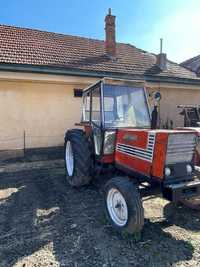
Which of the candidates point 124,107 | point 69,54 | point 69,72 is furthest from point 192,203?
point 69,54

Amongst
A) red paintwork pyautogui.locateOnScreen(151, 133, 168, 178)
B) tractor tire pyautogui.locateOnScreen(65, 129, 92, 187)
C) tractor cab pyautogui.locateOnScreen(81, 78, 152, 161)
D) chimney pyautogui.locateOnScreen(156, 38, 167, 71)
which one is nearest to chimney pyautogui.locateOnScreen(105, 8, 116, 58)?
chimney pyautogui.locateOnScreen(156, 38, 167, 71)

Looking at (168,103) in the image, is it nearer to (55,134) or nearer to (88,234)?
(55,134)

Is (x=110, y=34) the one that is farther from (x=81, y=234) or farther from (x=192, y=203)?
(x=81, y=234)

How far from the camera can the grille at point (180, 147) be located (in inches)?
116

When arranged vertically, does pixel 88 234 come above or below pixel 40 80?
below

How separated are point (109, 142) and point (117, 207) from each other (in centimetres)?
114

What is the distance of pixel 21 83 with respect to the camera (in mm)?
7547

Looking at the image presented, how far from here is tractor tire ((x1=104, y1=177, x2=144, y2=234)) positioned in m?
2.76

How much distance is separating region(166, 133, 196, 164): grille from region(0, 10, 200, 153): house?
5.28 m

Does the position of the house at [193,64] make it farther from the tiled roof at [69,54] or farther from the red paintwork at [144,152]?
the red paintwork at [144,152]

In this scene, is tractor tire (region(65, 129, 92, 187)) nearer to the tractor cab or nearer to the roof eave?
the tractor cab

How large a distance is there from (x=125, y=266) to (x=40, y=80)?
6195 mm

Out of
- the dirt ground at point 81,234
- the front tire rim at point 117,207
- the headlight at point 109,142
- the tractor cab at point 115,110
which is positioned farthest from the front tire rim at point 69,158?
the front tire rim at point 117,207

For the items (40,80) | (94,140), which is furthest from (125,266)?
(40,80)
